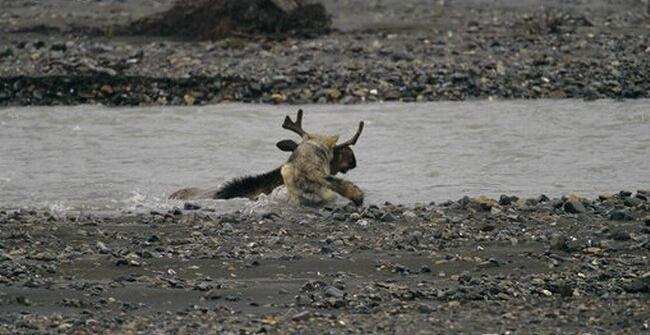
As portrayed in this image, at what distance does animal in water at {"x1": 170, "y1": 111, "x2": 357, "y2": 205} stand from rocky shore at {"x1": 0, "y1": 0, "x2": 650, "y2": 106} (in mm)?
5174

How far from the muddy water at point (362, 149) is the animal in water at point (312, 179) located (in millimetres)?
477

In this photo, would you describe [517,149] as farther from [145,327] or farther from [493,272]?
[145,327]

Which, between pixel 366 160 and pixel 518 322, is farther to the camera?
A: pixel 366 160

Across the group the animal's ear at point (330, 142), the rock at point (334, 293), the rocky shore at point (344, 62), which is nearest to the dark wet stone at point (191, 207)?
the animal's ear at point (330, 142)

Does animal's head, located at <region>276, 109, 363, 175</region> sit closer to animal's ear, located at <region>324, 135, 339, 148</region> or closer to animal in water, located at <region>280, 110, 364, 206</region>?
animal's ear, located at <region>324, 135, 339, 148</region>

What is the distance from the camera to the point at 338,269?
9.75 metres

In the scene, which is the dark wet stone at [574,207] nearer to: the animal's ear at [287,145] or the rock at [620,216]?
the rock at [620,216]

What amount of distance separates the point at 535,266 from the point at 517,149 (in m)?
5.55

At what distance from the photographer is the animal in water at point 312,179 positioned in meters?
12.0

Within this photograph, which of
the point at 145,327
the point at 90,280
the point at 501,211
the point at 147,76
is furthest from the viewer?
the point at 147,76

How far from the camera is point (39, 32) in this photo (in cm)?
2098

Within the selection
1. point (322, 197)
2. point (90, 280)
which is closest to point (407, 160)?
point (322, 197)

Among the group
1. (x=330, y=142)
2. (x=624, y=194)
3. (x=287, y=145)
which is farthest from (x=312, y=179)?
(x=624, y=194)

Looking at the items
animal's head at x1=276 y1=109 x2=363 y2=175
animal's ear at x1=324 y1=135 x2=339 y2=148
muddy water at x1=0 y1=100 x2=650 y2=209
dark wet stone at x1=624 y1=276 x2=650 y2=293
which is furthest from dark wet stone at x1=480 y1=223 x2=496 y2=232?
animal's ear at x1=324 y1=135 x2=339 y2=148
